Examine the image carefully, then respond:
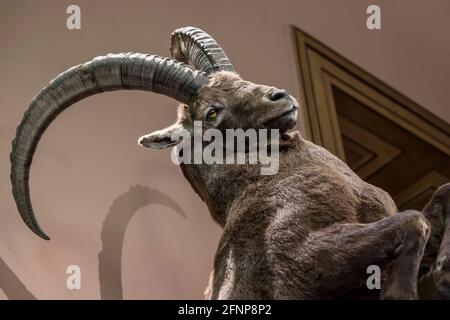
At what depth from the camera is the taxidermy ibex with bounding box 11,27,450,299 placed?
124 centimetres

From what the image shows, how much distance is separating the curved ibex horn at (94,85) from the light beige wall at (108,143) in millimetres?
424

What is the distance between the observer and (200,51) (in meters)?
1.91

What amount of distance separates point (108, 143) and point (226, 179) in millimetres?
1090

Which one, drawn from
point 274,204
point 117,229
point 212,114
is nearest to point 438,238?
point 274,204

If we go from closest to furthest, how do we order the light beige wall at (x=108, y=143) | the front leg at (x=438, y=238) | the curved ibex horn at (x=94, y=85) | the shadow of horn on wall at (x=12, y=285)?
the front leg at (x=438, y=238)
the curved ibex horn at (x=94, y=85)
the shadow of horn on wall at (x=12, y=285)
the light beige wall at (x=108, y=143)

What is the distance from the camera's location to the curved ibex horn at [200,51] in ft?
6.10

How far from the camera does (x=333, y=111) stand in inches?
125

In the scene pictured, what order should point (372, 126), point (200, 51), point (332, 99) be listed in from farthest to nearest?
point (372, 126), point (332, 99), point (200, 51)

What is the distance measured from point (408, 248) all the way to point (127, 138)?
5.26ft

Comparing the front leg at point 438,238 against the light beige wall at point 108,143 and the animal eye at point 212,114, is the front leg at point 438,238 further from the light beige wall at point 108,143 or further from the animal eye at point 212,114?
the light beige wall at point 108,143

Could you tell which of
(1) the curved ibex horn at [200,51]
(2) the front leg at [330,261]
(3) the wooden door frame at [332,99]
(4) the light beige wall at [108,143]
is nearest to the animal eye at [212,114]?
(1) the curved ibex horn at [200,51]

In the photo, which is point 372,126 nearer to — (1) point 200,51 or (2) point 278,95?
(1) point 200,51

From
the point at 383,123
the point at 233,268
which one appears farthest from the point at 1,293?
the point at 383,123

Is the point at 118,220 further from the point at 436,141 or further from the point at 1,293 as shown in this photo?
the point at 436,141
